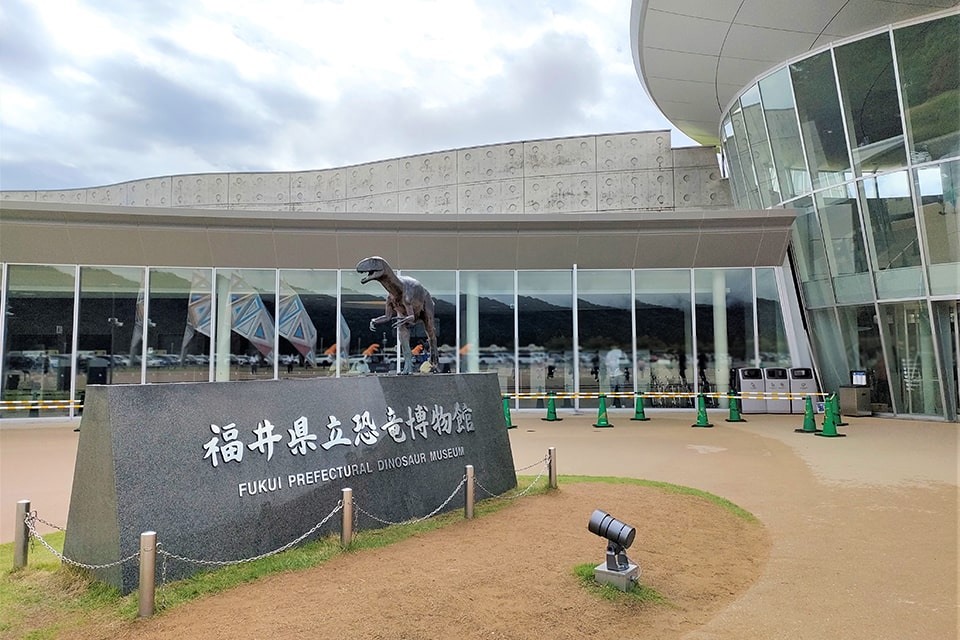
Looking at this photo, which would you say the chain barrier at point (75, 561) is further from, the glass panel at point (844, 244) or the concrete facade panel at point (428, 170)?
the concrete facade panel at point (428, 170)

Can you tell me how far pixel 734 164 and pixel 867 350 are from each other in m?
8.14

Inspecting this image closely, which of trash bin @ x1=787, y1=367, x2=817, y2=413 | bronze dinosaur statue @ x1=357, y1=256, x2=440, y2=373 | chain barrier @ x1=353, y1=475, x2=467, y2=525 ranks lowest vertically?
chain barrier @ x1=353, y1=475, x2=467, y2=525

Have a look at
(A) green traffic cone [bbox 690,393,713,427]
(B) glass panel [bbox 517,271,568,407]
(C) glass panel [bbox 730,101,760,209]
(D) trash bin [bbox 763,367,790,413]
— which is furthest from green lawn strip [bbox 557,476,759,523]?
(C) glass panel [bbox 730,101,760,209]

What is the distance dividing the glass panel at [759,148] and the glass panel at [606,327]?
5.54 metres

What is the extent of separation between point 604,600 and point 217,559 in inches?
133

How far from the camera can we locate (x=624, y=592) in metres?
4.99

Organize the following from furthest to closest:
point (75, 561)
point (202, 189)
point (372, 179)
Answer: point (202, 189), point (372, 179), point (75, 561)

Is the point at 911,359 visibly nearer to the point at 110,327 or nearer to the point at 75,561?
the point at 75,561

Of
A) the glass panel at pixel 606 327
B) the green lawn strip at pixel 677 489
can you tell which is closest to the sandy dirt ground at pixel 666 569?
the green lawn strip at pixel 677 489

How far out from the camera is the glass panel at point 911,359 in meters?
16.1

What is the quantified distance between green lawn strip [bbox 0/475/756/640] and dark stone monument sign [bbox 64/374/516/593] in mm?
132

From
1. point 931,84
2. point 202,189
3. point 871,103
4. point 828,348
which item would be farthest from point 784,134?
point 202,189

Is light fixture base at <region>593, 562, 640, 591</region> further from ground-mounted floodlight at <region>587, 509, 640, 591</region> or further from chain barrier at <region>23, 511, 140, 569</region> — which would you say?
chain barrier at <region>23, 511, 140, 569</region>

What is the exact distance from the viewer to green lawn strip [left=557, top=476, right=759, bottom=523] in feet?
25.0
